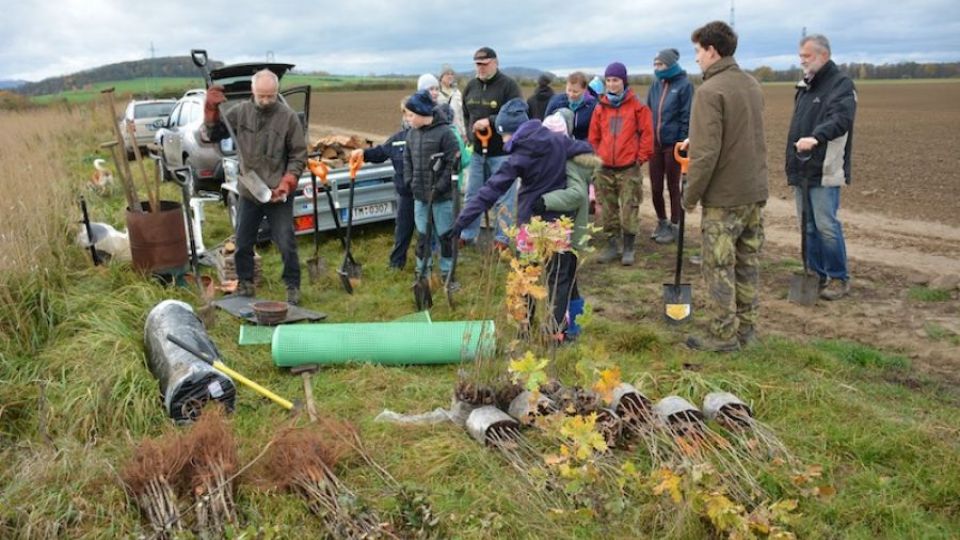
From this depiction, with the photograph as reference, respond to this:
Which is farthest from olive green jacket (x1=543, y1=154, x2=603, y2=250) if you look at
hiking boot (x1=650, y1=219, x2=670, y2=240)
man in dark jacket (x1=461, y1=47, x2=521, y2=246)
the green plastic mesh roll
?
hiking boot (x1=650, y1=219, x2=670, y2=240)

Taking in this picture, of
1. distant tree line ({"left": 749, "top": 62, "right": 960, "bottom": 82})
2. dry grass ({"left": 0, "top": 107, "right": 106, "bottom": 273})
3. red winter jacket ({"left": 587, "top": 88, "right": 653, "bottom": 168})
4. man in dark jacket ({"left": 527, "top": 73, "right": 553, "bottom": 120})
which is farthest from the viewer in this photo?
distant tree line ({"left": 749, "top": 62, "right": 960, "bottom": 82})

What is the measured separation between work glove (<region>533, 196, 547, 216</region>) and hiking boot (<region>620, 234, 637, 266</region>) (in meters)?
2.57

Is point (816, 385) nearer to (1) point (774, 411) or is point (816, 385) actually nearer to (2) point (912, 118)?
(1) point (774, 411)

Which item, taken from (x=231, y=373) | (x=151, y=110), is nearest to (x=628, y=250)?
(x=231, y=373)

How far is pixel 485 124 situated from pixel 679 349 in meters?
3.03

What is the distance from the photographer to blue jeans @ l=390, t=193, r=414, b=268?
7211 millimetres

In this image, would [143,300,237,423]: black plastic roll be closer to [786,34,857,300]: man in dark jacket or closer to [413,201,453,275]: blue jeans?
[413,201,453,275]: blue jeans

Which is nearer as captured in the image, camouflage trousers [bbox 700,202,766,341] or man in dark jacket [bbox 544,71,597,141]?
camouflage trousers [bbox 700,202,766,341]

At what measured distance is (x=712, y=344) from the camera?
530 cm

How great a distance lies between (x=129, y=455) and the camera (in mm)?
3760

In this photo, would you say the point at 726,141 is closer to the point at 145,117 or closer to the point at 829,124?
the point at 829,124

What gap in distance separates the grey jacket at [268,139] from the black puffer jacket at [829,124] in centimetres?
418

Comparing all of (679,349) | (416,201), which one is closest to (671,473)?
(679,349)

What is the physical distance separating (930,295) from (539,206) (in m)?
3.52
